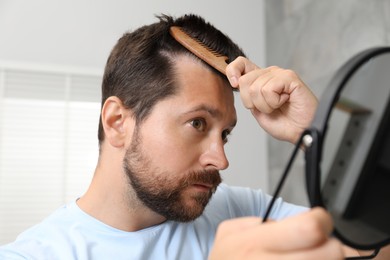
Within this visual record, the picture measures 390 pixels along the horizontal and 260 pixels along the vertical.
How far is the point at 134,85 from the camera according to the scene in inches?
43.0

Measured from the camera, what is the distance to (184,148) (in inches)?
38.6

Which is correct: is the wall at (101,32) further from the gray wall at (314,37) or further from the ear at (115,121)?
the ear at (115,121)

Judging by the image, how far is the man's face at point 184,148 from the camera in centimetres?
97

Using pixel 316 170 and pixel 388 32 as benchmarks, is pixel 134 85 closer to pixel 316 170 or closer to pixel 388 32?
pixel 316 170

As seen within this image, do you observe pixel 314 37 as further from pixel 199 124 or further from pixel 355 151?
pixel 355 151

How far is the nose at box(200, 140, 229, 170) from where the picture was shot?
3.16 ft

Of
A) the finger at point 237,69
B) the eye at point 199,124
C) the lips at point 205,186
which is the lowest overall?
the lips at point 205,186

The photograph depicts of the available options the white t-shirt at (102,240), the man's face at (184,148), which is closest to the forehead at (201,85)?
the man's face at (184,148)

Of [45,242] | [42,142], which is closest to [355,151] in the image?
[45,242]

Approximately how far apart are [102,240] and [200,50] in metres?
0.49

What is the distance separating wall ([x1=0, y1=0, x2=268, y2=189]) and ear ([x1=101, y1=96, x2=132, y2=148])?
3.84 feet

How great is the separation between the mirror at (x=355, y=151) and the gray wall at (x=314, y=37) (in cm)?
136

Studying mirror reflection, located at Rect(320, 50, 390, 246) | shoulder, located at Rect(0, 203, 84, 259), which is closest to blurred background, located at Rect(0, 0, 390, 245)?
shoulder, located at Rect(0, 203, 84, 259)

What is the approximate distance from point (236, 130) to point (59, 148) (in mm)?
955
